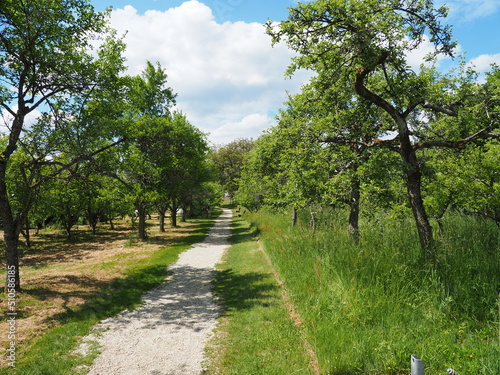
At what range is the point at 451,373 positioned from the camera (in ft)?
9.30

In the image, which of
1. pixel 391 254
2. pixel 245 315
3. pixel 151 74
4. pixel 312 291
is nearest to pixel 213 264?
pixel 245 315

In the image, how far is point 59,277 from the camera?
10.6m

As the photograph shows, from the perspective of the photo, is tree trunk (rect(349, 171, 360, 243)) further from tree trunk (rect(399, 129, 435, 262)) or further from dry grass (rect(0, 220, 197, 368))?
dry grass (rect(0, 220, 197, 368))

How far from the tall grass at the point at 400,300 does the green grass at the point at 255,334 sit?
1.45ft

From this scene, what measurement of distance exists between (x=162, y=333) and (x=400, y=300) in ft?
16.7

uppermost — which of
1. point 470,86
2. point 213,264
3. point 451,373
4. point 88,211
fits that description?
point 470,86

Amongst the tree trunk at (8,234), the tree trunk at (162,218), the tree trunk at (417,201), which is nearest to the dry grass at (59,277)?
the tree trunk at (8,234)

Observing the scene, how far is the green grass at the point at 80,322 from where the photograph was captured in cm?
495

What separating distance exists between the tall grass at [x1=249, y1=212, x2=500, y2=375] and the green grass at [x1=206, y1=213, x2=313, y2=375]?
441 millimetres

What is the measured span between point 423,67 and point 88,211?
2704 centimetres

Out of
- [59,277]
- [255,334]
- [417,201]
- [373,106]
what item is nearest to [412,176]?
[417,201]

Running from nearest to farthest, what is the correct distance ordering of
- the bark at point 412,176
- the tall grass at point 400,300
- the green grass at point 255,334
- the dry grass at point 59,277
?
the tall grass at point 400,300
the green grass at point 255,334
the bark at point 412,176
the dry grass at point 59,277

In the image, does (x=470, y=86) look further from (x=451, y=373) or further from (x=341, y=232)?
(x=451, y=373)

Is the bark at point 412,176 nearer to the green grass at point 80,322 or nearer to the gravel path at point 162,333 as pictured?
the gravel path at point 162,333
